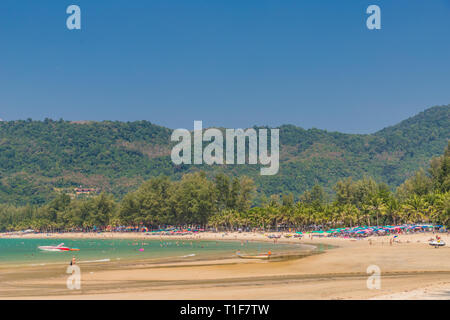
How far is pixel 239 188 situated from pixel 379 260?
125309 mm

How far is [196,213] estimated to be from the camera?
165 m

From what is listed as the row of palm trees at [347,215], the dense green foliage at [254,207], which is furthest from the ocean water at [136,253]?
the dense green foliage at [254,207]

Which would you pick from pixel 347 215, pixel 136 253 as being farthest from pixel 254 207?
pixel 136 253

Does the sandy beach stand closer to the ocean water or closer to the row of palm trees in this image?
the ocean water

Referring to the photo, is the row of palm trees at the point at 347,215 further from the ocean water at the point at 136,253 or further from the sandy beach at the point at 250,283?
the sandy beach at the point at 250,283

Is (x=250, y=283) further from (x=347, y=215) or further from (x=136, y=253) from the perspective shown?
(x=347, y=215)

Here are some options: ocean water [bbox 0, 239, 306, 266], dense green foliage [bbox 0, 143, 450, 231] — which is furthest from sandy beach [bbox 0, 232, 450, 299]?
dense green foliage [bbox 0, 143, 450, 231]

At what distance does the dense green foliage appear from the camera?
12025cm

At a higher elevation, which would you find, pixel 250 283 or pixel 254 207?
pixel 250 283

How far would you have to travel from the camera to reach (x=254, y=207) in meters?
168

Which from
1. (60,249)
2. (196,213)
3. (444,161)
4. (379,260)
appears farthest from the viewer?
(196,213)

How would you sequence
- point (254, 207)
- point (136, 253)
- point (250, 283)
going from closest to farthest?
point (250, 283) → point (136, 253) → point (254, 207)
